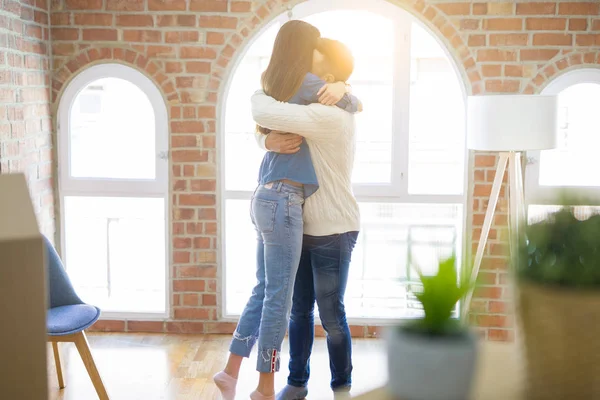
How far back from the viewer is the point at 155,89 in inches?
156

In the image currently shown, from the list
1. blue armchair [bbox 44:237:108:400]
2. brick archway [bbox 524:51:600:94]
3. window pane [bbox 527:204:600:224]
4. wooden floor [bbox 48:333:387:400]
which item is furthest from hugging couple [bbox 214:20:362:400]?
window pane [bbox 527:204:600:224]

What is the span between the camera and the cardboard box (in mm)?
823

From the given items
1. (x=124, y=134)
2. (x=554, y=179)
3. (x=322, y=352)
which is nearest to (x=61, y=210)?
(x=124, y=134)

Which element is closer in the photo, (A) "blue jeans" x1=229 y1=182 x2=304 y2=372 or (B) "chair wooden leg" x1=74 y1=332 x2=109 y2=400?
(A) "blue jeans" x1=229 y1=182 x2=304 y2=372

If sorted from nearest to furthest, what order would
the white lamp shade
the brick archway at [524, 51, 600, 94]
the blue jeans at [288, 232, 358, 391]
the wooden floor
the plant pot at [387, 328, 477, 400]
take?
1. the plant pot at [387, 328, 477, 400]
2. the blue jeans at [288, 232, 358, 391]
3. the white lamp shade
4. the wooden floor
5. the brick archway at [524, 51, 600, 94]

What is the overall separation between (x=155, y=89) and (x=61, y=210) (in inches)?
37.0

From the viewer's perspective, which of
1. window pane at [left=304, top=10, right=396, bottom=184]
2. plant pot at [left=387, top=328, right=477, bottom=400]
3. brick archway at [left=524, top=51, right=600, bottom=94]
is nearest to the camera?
plant pot at [left=387, top=328, right=477, bottom=400]

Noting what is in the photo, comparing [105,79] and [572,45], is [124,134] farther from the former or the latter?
[572,45]

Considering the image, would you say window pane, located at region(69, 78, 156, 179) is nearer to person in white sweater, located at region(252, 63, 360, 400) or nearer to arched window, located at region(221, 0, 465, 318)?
arched window, located at region(221, 0, 465, 318)

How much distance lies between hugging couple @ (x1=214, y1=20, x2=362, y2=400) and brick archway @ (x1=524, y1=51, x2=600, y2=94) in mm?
1604

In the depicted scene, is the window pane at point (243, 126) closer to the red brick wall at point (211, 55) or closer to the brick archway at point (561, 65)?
the red brick wall at point (211, 55)

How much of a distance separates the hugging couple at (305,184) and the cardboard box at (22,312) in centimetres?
177

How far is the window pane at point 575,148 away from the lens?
3949mm

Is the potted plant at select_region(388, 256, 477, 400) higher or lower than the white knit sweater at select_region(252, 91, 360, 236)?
lower
